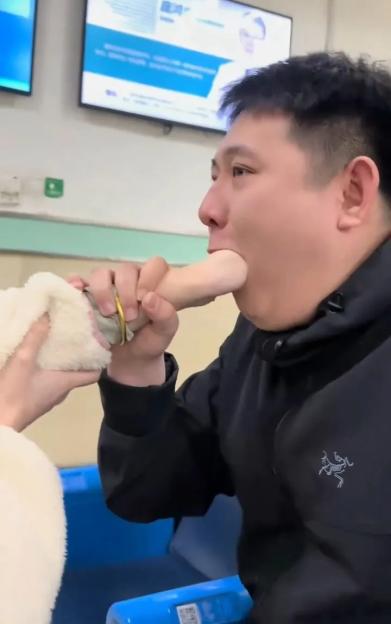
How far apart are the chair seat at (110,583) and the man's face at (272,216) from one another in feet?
1.86

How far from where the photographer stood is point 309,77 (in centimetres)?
82

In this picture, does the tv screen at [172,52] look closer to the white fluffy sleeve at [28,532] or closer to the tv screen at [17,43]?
the tv screen at [17,43]

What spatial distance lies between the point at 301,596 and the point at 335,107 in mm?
540

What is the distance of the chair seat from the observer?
1.06 metres

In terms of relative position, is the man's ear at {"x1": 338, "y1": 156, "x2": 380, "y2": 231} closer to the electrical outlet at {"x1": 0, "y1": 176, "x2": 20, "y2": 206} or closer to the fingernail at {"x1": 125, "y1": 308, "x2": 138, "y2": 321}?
the fingernail at {"x1": 125, "y1": 308, "x2": 138, "y2": 321}

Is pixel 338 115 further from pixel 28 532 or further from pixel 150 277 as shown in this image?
pixel 28 532

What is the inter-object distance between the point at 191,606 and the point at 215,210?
0.47m

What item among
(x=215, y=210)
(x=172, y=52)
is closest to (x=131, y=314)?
(x=215, y=210)

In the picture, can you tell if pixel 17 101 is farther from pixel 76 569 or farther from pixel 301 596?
pixel 301 596

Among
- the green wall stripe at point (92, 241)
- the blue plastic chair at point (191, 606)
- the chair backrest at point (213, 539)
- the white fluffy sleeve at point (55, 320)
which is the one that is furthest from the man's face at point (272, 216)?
the green wall stripe at point (92, 241)

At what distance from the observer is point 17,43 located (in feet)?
4.70

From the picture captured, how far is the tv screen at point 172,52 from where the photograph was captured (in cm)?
154

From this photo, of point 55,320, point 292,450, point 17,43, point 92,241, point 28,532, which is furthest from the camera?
point 92,241

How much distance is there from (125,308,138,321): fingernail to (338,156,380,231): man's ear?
0.82ft
